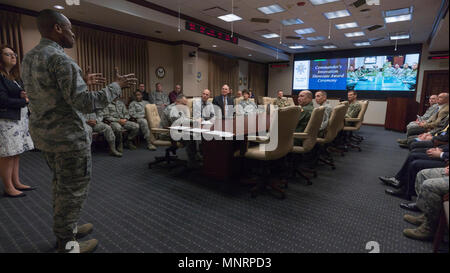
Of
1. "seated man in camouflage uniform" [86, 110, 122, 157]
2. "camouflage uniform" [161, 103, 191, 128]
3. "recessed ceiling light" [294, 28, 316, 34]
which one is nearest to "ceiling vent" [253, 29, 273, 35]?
"recessed ceiling light" [294, 28, 316, 34]

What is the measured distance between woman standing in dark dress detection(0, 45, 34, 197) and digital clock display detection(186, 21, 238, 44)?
431cm

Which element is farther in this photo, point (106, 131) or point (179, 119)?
point (106, 131)

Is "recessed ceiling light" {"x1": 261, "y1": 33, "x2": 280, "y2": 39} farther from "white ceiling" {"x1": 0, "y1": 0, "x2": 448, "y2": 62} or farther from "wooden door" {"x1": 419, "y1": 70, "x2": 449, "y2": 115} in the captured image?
"wooden door" {"x1": 419, "y1": 70, "x2": 449, "y2": 115}

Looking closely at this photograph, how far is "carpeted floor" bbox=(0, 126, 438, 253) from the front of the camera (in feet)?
6.13

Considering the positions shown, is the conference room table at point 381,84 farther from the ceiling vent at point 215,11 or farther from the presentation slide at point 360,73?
the ceiling vent at point 215,11

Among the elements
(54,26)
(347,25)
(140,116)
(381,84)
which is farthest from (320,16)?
(54,26)

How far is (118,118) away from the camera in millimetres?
5270

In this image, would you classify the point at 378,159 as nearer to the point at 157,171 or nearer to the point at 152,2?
the point at 157,171

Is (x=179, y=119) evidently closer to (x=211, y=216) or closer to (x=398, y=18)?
(x=211, y=216)

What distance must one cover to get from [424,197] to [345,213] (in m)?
0.71

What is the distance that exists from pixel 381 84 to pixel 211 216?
9790 millimetres

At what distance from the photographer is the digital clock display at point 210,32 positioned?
611 centimetres

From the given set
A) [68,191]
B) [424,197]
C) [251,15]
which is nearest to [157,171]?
[68,191]
